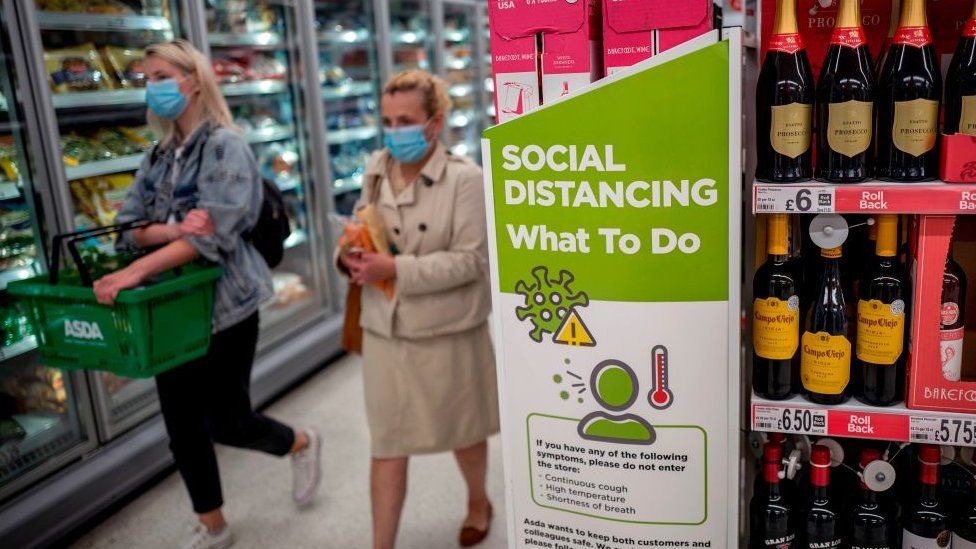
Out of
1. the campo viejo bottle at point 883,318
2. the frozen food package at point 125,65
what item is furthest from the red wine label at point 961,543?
the frozen food package at point 125,65

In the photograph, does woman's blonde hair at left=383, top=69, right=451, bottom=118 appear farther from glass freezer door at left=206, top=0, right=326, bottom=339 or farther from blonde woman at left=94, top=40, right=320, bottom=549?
glass freezer door at left=206, top=0, right=326, bottom=339

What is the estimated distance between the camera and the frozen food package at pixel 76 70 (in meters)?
3.23

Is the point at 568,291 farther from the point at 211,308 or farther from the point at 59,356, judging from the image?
the point at 59,356

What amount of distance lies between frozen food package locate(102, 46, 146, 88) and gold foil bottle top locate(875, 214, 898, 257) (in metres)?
3.18

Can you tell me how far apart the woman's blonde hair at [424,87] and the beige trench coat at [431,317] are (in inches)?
5.1

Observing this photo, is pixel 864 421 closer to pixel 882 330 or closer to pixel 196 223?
pixel 882 330

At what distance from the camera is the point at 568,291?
1494 millimetres

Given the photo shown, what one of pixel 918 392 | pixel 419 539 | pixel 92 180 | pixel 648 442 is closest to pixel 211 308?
pixel 419 539

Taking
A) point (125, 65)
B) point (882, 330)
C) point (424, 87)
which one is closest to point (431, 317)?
point (424, 87)

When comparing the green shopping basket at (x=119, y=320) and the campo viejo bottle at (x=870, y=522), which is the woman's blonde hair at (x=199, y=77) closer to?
the green shopping basket at (x=119, y=320)

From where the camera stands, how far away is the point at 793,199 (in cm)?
142

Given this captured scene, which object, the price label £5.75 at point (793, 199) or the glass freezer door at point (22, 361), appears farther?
the glass freezer door at point (22, 361)

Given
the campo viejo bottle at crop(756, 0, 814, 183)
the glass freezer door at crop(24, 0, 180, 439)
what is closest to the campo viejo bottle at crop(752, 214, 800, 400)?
the campo viejo bottle at crop(756, 0, 814, 183)

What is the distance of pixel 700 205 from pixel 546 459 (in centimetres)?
60
